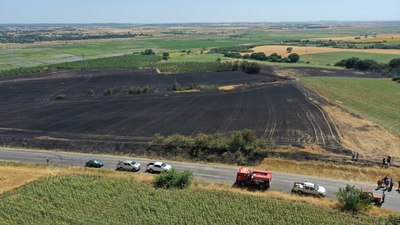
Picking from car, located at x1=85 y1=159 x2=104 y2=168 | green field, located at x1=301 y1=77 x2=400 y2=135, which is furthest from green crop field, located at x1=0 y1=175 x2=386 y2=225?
green field, located at x1=301 y1=77 x2=400 y2=135

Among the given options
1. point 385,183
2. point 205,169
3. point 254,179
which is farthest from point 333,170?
point 205,169

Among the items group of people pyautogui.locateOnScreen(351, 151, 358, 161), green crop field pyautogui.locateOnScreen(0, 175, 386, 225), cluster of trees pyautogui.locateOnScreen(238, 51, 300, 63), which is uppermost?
cluster of trees pyautogui.locateOnScreen(238, 51, 300, 63)

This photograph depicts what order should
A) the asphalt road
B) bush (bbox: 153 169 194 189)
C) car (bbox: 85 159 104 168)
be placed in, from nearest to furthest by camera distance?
bush (bbox: 153 169 194 189)
the asphalt road
car (bbox: 85 159 104 168)

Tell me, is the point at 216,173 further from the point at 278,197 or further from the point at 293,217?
the point at 293,217

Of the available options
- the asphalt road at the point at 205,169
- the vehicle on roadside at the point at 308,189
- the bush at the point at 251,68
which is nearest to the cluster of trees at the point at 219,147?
the asphalt road at the point at 205,169

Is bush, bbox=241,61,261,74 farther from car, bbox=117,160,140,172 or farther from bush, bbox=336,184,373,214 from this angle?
bush, bbox=336,184,373,214

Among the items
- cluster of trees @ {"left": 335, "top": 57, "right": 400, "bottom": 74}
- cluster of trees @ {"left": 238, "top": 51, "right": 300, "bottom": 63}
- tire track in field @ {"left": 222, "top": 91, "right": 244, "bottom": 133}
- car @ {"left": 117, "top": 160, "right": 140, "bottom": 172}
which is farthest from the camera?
cluster of trees @ {"left": 238, "top": 51, "right": 300, "bottom": 63}

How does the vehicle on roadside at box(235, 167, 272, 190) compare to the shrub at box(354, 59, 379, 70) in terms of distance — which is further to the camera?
the shrub at box(354, 59, 379, 70)

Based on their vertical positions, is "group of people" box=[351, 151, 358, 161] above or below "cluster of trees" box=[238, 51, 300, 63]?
below
